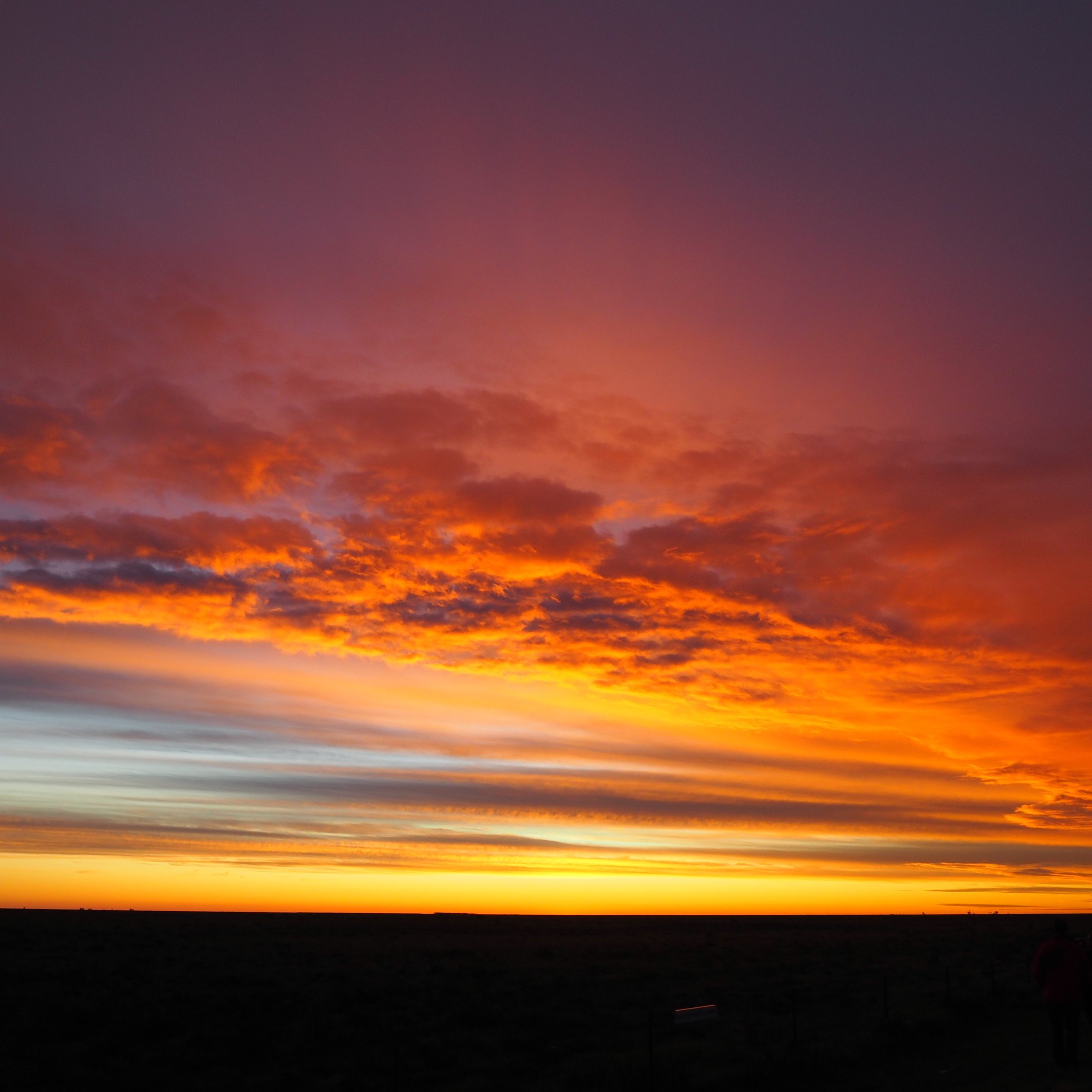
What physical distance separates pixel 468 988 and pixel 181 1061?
48.7 ft

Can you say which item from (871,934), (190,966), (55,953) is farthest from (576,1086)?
(871,934)

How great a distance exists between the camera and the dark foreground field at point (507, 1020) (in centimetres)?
1712

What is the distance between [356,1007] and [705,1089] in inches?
646

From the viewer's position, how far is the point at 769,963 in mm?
46375

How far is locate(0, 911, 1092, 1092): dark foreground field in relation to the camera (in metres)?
17.1

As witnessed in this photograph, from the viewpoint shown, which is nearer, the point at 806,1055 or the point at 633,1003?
the point at 806,1055

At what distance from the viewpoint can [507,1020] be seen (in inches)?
1008

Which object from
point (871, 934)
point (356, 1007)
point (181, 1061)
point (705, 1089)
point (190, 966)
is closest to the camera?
point (705, 1089)

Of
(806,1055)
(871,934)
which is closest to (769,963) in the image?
(806,1055)

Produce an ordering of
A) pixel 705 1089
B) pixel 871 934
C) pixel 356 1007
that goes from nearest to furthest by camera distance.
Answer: pixel 705 1089 < pixel 356 1007 < pixel 871 934

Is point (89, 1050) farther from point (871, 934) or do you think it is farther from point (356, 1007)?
point (871, 934)

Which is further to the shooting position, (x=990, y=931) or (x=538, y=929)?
(x=538, y=929)

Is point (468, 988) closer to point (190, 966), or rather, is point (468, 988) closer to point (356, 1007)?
point (356, 1007)

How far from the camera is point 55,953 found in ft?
153
